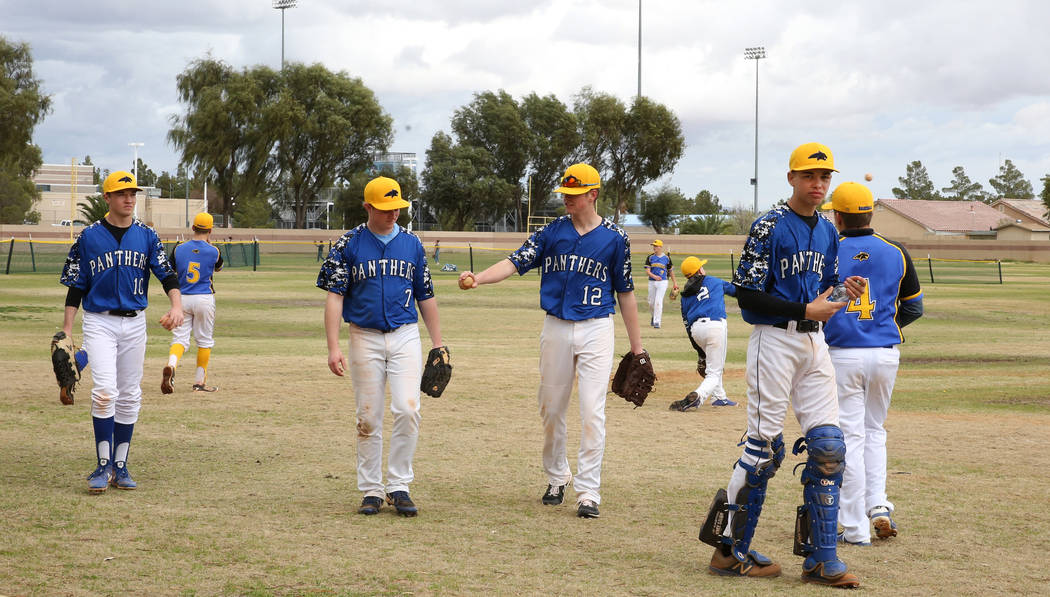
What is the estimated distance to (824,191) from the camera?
5566 mm

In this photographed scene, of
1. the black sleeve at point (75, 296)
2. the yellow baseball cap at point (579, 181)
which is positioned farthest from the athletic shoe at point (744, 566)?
the black sleeve at point (75, 296)

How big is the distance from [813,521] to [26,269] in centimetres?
3962

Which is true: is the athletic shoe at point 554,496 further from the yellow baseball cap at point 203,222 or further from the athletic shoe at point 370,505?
the yellow baseball cap at point 203,222

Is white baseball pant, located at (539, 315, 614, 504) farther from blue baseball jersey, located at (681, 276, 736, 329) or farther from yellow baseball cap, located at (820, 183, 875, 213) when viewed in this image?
blue baseball jersey, located at (681, 276, 736, 329)

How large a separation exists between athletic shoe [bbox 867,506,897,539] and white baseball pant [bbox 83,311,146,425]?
16.2ft

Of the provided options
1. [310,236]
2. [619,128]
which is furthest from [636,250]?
[310,236]

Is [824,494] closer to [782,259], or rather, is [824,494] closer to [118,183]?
[782,259]

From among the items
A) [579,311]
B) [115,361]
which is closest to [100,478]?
[115,361]

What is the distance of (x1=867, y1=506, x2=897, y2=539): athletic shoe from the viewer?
633 centimetres

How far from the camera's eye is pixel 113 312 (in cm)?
746

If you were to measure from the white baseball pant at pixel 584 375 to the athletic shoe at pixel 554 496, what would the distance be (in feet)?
0.79

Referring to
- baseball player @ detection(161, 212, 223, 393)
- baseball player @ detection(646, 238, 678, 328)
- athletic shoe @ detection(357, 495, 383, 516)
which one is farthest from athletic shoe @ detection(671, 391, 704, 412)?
baseball player @ detection(646, 238, 678, 328)

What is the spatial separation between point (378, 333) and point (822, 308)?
2.84m

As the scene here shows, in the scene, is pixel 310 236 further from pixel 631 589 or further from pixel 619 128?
pixel 631 589
